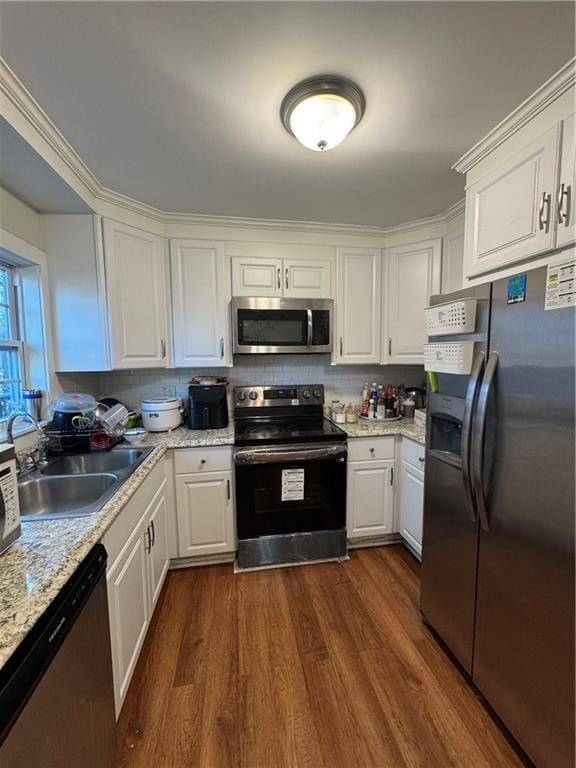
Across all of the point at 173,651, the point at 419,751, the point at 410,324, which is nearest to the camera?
the point at 419,751

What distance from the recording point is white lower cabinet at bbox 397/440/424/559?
2098 millimetres

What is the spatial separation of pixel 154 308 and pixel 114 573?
1618mm

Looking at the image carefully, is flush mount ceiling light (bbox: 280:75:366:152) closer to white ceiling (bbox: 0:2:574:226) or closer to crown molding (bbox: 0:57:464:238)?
white ceiling (bbox: 0:2:574:226)

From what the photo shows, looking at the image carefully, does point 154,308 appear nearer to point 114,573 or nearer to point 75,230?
point 75,230

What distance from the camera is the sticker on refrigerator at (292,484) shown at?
2.11 metres

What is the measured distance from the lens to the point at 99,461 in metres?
1.79

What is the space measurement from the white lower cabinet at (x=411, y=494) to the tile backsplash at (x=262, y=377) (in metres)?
0.78

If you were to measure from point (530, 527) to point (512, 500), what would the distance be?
9cm

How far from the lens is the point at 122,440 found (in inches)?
77.8

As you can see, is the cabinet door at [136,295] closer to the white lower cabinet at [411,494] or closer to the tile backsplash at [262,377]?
the tile backsplash at [262,377]

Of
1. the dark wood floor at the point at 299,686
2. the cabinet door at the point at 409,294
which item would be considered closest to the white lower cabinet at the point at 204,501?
the dark wood floor at the point at 299,686

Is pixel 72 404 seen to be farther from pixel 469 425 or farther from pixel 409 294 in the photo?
pixel 409 294

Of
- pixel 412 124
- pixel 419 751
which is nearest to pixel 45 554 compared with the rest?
pixel 419 751

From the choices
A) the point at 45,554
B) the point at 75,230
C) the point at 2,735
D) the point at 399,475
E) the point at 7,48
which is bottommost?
the point at 399,475
